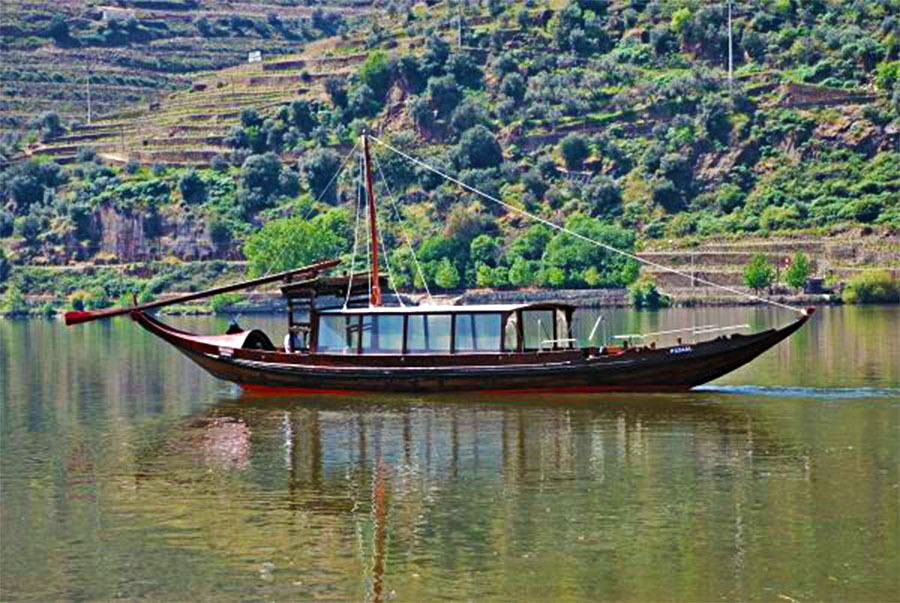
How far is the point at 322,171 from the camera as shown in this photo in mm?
147000

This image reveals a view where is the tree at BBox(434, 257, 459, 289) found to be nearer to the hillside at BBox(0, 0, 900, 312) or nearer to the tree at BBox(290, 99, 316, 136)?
the hillside at BBox(0, 0, 900, 312)

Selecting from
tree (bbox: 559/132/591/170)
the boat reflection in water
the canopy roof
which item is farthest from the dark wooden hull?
tree (bbox: 559/132/591/170)

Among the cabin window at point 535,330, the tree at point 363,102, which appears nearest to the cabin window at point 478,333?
the cabin window at point 535,330

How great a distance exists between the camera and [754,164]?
447 feet

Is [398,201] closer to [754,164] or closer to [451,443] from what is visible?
[754,164]

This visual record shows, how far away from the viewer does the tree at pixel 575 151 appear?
14175 cm

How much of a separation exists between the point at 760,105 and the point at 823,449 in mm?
101739

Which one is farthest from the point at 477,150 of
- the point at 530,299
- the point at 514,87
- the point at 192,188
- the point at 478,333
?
the point at 478,333

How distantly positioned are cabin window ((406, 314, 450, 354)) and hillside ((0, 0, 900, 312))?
227 ft

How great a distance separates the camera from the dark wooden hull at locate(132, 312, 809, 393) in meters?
52.7

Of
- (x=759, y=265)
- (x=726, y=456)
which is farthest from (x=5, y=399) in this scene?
(x=759, y=265)

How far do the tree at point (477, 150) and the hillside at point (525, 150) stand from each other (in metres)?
0.15

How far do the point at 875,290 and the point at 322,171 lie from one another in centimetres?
4805

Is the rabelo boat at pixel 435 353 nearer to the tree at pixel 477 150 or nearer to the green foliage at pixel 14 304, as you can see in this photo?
the tree at pixel 477 150
